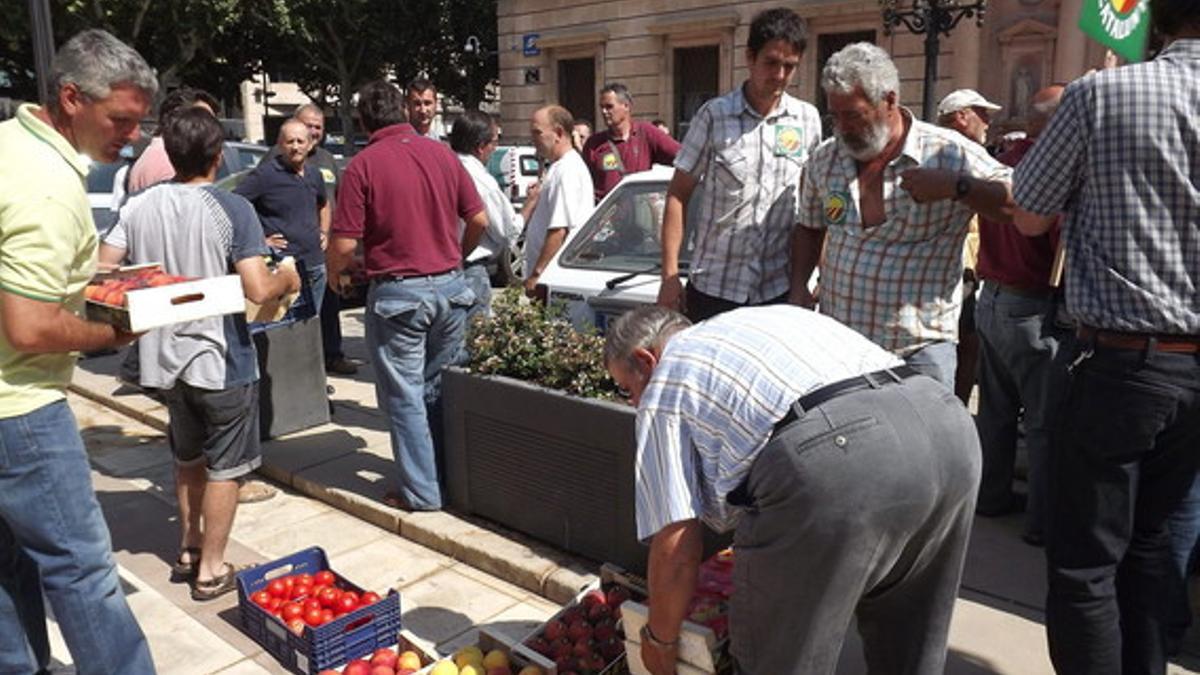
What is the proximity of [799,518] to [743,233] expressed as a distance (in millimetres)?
2023

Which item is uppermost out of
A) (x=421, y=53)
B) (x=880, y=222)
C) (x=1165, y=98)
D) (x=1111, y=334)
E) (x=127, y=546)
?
(x=421, y=53)

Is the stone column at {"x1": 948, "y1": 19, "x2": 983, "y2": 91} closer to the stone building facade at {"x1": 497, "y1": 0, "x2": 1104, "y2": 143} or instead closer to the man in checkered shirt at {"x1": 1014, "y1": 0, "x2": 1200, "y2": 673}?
the stone building facade at {"x1": 497, "y1": 0, "x2": 1104, "y2": 143}

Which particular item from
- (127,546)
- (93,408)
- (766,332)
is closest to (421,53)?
(93,408)

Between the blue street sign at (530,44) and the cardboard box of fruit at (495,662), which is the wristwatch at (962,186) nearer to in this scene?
the cardboard box of fruit at (495,662)

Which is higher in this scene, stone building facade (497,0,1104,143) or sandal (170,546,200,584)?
stone building facade (497,0,1104,143)

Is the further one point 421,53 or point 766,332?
point 421,53

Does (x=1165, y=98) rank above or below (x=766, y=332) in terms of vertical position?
above

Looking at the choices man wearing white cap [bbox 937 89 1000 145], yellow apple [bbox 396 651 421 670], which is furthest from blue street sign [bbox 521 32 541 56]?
yellow apple [bbox 396 651 421 670]

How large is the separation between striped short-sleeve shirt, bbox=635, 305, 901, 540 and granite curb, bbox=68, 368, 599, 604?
5.18 feet

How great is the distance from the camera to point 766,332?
7.57 ft

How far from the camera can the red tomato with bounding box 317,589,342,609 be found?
366 cm

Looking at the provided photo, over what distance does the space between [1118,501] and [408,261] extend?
307 centimetres

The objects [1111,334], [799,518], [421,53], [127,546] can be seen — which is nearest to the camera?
[799,518]

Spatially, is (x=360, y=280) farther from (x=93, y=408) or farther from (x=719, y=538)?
(x=93, y=408)
